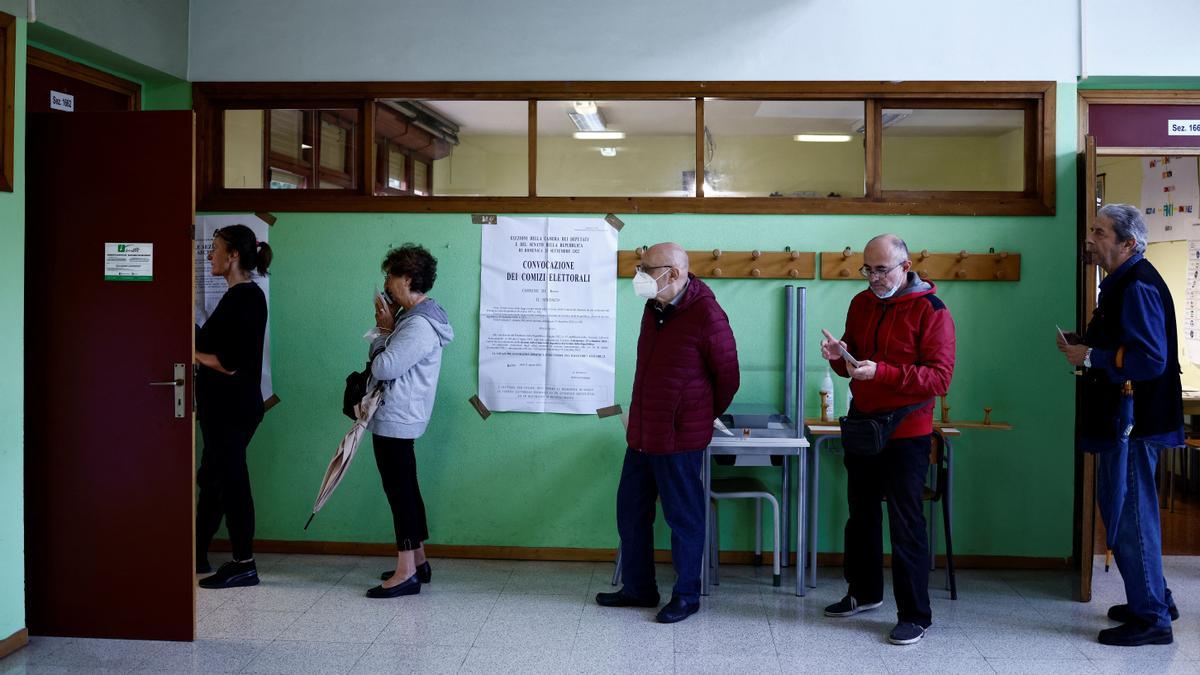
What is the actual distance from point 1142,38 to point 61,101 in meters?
4.95

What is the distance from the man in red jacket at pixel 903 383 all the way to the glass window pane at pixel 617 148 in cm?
133

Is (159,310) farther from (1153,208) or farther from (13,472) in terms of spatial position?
(1153,208)

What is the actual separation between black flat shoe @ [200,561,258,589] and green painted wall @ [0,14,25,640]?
84cm

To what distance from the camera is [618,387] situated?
455 cm

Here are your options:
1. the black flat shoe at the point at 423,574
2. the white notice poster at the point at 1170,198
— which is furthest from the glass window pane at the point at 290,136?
the white notice poster at the point at 1170,198

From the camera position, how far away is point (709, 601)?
3951 millimetres

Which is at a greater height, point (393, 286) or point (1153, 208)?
point (1153, 208)

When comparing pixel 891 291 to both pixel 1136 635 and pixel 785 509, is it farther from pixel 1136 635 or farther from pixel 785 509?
pixel 1136 635

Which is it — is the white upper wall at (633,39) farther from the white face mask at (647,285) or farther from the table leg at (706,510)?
the table leg at (706,510)

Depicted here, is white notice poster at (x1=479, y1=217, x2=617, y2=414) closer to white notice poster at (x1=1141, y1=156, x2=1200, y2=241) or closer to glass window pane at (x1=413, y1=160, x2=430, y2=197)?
glass window pane at (x1=413, y1=160, x2=430, y2=197)

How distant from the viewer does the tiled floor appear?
3221 mm

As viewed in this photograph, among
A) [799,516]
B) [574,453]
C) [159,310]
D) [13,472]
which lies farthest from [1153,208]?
[13,472]

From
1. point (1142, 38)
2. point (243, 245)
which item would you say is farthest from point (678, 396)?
point (1142, 38)

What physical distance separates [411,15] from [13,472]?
2671mm
